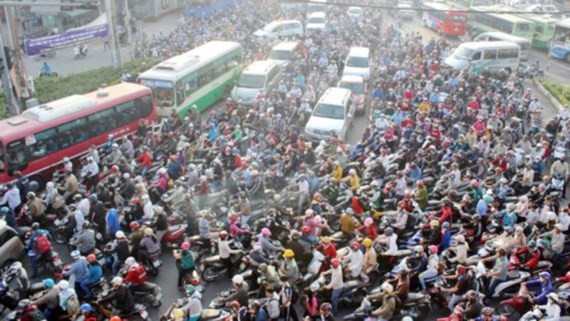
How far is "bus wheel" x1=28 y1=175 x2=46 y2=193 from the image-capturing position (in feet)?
48.7

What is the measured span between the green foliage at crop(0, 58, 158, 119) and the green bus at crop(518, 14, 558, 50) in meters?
26.5


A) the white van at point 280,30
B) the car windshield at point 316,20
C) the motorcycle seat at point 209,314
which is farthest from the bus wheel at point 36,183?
the car windshield at point 316,20

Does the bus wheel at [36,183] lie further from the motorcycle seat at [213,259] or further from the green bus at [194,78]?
the motorcycle seat at [213,259]

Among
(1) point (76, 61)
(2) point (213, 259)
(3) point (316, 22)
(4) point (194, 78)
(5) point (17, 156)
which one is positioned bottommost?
(2) point (213, 259)

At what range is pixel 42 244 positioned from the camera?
11.5 m

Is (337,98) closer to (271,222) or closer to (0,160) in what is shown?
(271,222)

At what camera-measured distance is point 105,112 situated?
17594 millimetres

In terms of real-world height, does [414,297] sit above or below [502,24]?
below

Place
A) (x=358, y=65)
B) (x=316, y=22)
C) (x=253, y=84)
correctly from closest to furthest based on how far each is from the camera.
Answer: (x=253, y=84) < (x=358, y=65) < (x=316, y=22)

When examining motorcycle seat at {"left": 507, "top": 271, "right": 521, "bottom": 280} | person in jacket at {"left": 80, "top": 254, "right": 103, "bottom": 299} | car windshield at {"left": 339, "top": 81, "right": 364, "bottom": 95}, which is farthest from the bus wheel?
car windshield at {"left": 339, "top": 81, "right": 364, "bottom": 95}

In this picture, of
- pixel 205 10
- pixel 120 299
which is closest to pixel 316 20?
pixel 205 10

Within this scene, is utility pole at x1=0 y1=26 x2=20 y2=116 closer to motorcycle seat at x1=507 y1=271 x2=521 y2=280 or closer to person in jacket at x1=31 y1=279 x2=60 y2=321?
person in jacket at x1=31 y1=279 x2=60 y2=321

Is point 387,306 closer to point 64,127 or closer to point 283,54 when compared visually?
point 64,127

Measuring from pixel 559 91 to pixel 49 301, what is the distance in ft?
80.4
